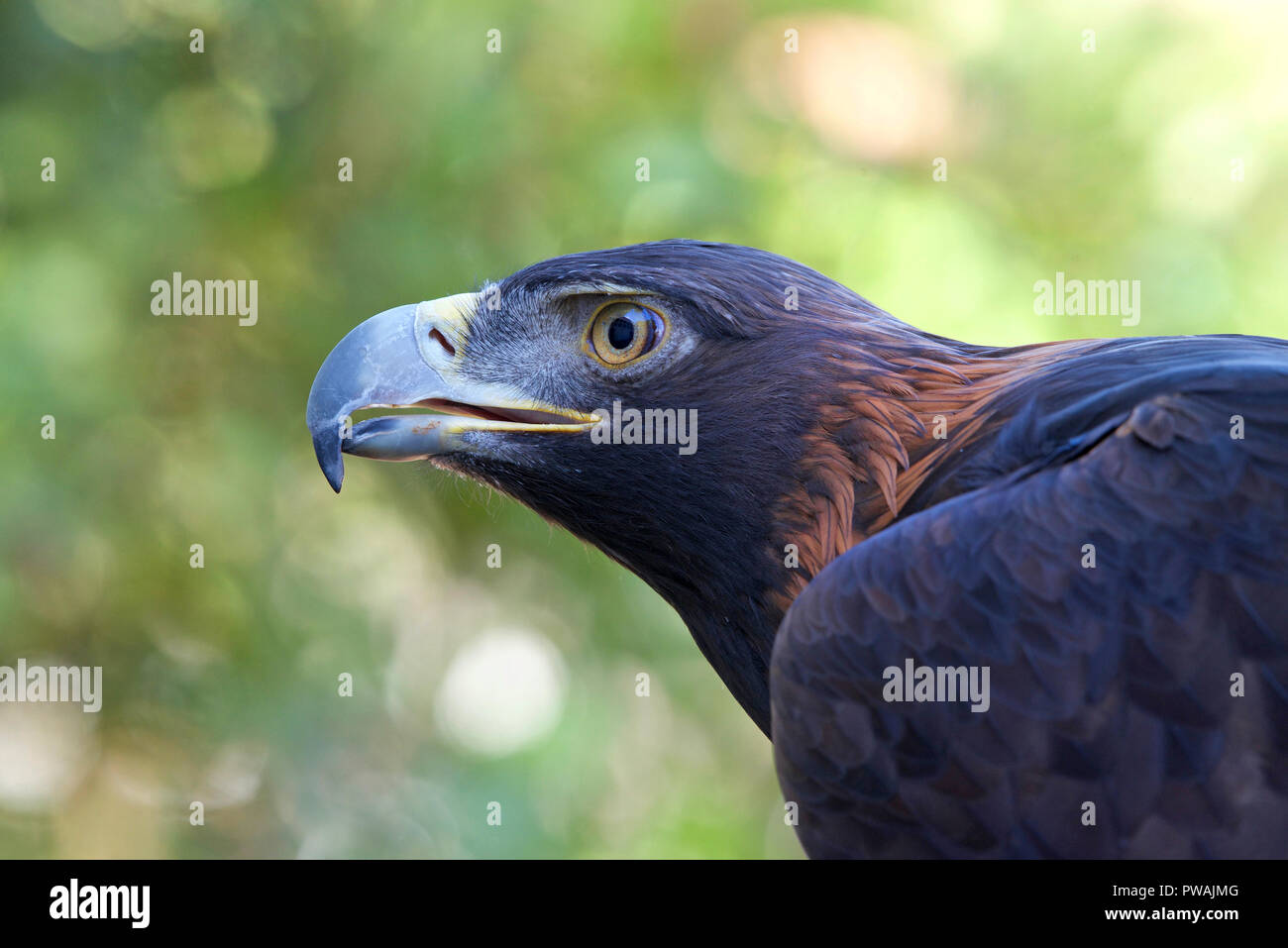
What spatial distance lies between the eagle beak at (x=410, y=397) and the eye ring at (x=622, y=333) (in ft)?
0.46

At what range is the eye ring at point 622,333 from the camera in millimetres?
2670

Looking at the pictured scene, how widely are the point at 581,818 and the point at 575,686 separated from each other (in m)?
0.57

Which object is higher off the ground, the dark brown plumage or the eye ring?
the eye ring

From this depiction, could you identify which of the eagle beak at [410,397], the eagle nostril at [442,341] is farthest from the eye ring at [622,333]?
the eagle nostril at [442,341]

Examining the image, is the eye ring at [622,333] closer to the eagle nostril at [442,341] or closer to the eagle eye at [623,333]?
the eagle eye at [623,333]

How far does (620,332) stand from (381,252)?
2674mm

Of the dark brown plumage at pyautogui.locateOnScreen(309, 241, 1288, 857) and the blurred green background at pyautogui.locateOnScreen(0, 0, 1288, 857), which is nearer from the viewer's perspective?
the dark brown plumage at pyautogui.locateOnScreen(309, 241, 1288, 857)

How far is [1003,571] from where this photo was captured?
1.93m

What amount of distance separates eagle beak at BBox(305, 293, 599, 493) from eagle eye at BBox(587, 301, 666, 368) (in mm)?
143

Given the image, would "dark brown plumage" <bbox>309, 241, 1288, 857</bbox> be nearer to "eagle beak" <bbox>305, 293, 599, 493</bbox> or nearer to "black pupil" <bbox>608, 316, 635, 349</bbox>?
"eagle beak" <bbox>305, 293, 599, 493</bbox>

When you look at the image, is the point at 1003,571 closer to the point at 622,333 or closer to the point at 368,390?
the point at 622,333

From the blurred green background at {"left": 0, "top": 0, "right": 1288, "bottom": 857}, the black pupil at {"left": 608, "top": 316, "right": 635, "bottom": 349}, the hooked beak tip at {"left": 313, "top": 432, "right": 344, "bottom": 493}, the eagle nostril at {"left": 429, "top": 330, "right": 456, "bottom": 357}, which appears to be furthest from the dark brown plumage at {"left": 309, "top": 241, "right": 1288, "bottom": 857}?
the blurred green background at {"left": 0, "top": 0, "right": 1288, "bottom": 857}

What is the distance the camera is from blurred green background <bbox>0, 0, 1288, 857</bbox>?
16.5 ft

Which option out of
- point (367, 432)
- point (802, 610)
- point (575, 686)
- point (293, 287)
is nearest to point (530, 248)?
point (293, 287)
